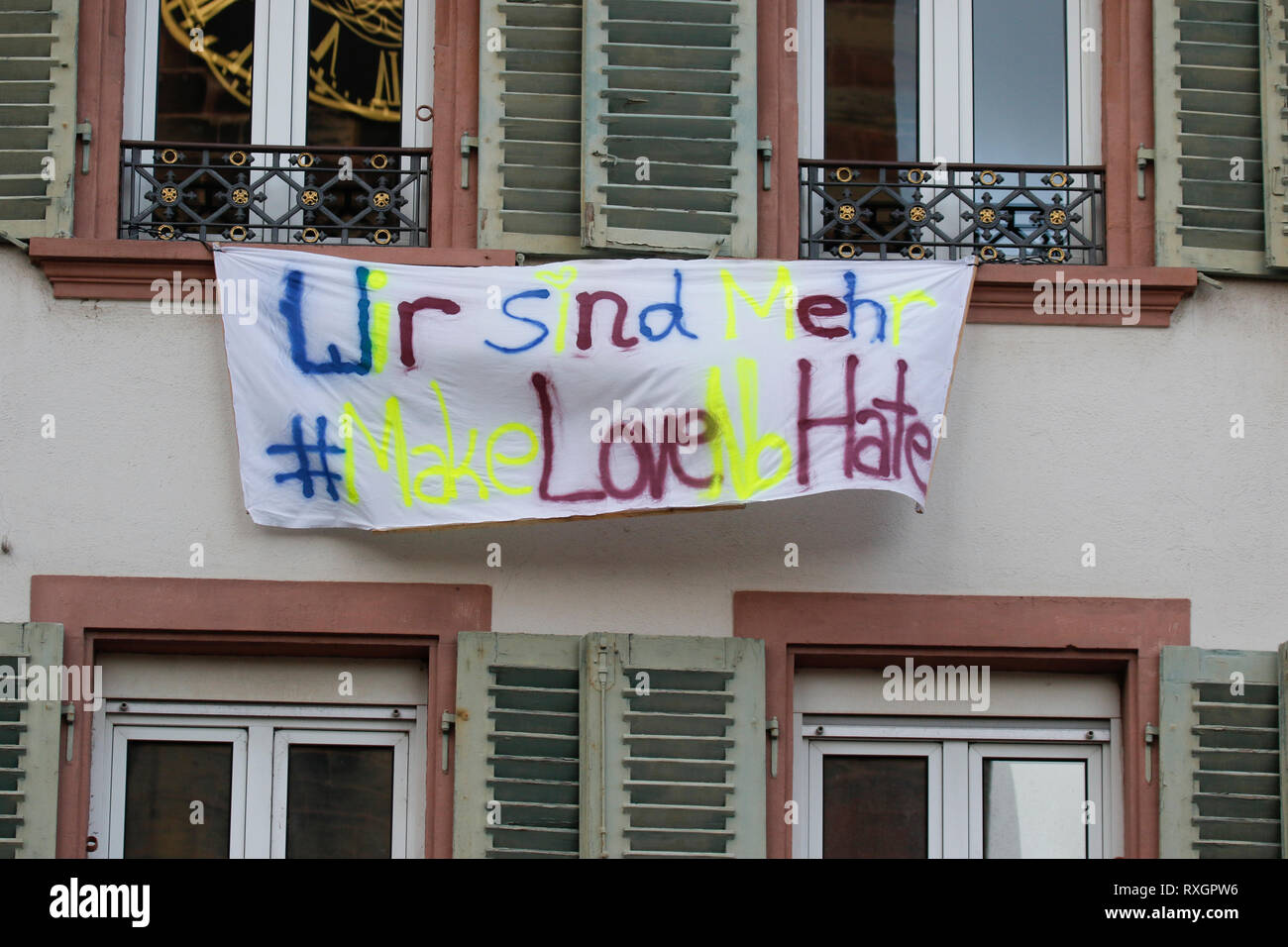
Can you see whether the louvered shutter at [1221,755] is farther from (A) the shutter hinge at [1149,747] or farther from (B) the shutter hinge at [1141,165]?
(B) the shutter hinge at [1141,165]

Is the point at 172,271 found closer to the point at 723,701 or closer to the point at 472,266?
the point at 472,266

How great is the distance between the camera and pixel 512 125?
10.1 meters

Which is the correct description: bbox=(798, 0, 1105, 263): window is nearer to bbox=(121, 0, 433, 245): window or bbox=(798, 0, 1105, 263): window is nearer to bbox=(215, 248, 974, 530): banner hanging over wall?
bbox=(215, 248, 974, 530): banner hanging over wall

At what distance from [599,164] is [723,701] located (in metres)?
2.09

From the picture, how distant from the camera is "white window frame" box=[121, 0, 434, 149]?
10344mm

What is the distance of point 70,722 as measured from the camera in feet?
31.1

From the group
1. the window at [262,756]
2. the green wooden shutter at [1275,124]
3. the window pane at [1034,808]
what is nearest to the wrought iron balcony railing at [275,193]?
the window at [262,756]

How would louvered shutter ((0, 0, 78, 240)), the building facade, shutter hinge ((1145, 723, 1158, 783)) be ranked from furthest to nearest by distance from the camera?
louvered shutter ((0, 0, 78, 240)) < shutter hinge ((1145, 723, 1158, 783)) < the building facade

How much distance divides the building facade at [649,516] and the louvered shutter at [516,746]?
0.02 m

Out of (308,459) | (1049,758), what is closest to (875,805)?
(1049,758)

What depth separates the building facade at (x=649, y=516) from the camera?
9.52 m
